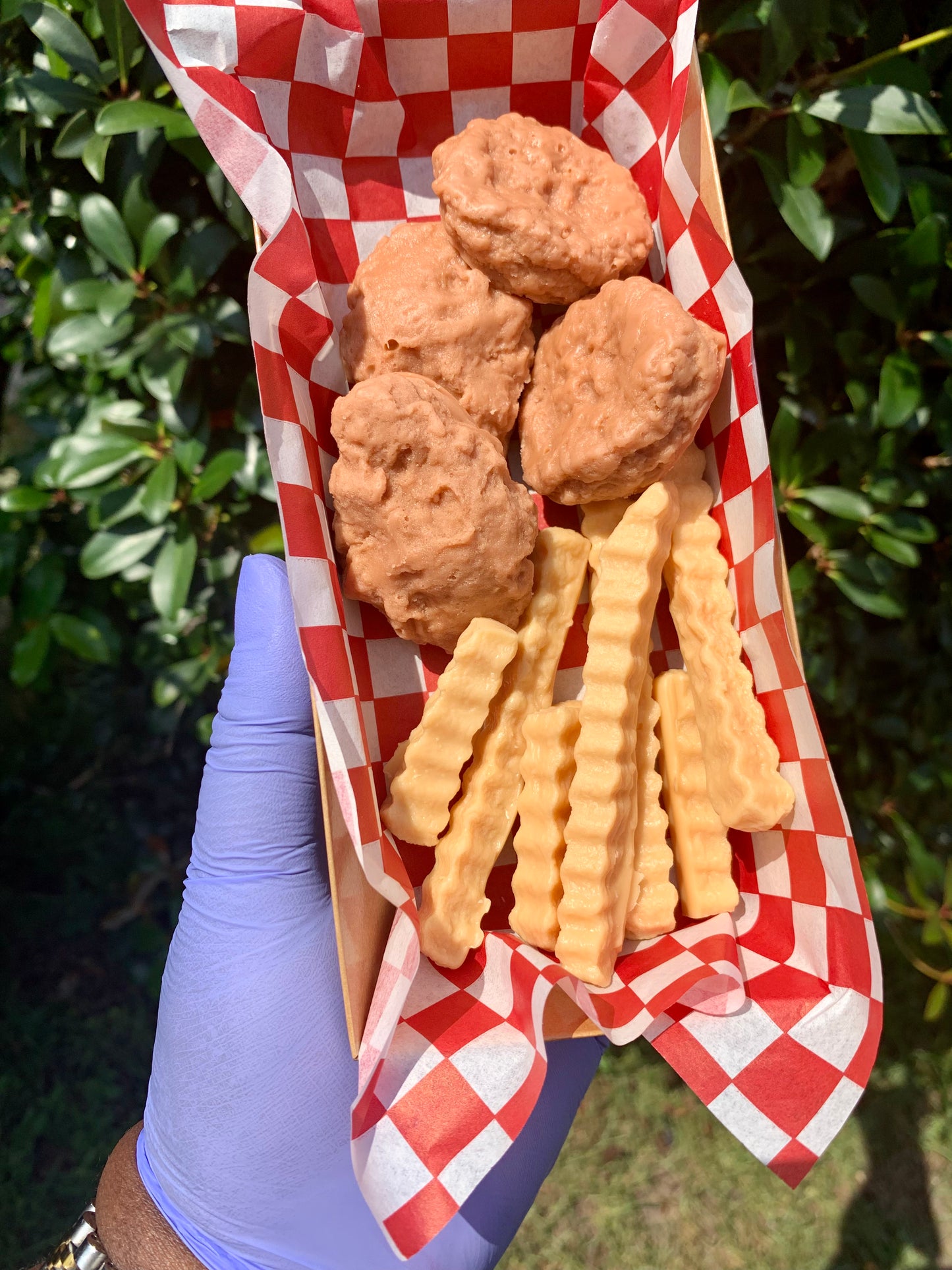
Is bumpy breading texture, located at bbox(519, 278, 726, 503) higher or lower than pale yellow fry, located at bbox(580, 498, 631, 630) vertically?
higher

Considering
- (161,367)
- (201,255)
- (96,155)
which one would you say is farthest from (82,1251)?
(96,155)

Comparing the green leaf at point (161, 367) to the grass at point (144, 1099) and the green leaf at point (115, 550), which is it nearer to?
the green leaf at point (115, 550)

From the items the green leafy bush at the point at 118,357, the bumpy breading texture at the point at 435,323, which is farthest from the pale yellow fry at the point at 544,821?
the green leafy bush at the point at 118,357

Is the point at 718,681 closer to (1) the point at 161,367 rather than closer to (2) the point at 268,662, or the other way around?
(2) the point at 268,662

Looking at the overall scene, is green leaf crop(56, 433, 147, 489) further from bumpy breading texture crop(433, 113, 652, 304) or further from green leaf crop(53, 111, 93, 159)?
bumpy breading texture crop(433, 113, 652, 304)

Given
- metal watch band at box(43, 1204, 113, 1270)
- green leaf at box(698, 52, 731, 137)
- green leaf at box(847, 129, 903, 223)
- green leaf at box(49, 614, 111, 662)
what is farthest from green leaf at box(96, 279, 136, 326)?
metal watch band at box(43, 1204, 113, 1270)

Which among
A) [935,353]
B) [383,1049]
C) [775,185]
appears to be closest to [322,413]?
[775,185]
